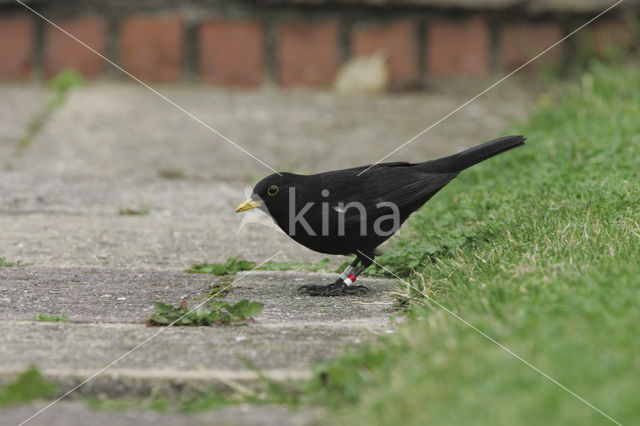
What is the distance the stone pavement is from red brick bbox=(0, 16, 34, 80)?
0.70ft

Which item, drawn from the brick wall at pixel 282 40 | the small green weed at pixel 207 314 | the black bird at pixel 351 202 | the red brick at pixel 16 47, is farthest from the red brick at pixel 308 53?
the small green weed at pixel 207 314

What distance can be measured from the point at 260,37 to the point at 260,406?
454 cm

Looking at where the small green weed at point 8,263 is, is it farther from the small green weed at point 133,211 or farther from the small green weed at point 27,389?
the small green weed at point 27,389

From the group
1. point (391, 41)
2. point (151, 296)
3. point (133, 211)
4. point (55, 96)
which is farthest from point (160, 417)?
point (391, 41)

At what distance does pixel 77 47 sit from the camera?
243 inches

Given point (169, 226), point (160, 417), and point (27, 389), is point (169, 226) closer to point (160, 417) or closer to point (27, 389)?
point (27, 389)

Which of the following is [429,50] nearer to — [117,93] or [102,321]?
[117,93]

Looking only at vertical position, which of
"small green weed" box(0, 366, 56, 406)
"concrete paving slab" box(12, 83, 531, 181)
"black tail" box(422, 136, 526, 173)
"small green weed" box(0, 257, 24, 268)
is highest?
"concrete paving slab" box(12, 83, 531, 181)

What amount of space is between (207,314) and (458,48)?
4.23 meters

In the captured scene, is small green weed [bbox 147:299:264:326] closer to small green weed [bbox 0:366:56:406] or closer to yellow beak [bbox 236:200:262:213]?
small green weed [bbox 0:366:56:406]

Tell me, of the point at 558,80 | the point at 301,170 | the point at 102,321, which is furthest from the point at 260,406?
the point at 558,80

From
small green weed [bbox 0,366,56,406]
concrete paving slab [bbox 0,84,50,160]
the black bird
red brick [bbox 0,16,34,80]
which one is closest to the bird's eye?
the black bird

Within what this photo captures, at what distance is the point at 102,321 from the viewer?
2633 millimetres

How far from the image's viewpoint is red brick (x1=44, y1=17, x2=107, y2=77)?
20.0ft
